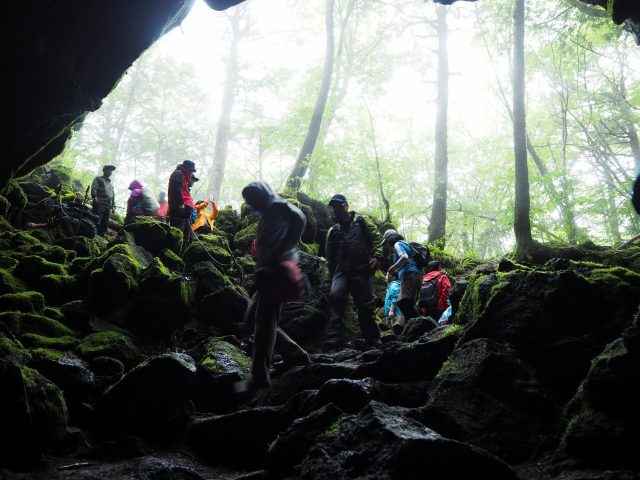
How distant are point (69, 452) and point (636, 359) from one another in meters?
5.68

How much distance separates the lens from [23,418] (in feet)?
13.1

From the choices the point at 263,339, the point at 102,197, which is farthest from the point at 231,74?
the point at 263,339

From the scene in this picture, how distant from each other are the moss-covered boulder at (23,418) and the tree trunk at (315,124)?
43.4 ft

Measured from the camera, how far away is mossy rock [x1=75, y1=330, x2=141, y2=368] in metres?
6.53

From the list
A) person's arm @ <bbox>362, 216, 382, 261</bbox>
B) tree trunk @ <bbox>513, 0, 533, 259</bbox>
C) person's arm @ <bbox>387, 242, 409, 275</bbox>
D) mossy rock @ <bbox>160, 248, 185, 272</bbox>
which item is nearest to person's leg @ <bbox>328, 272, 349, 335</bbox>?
person's arm @ <bbox>362, 216, 382, 261</bbox>

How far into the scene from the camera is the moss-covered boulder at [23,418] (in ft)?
12.8

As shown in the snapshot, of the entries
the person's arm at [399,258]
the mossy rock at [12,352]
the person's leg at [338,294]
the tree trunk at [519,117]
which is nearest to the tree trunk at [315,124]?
the tree trunk at [519,117]

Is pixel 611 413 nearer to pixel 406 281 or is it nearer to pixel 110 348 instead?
pixel 406 281

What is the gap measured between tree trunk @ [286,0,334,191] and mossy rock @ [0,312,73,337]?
11.0 metres

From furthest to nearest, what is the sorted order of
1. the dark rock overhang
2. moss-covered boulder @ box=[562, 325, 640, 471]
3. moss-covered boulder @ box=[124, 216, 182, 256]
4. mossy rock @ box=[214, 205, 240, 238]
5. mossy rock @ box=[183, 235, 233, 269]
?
mossy rock @ box=[214, 205, 240, 238]
mossy rock @ box=[183, 235, 233, 269]
moss-covered boulder @ box=[124, 216, 182, 256]
the dark rock overhang
moss-covered boulder @ box=[562, 325, 640, 471]

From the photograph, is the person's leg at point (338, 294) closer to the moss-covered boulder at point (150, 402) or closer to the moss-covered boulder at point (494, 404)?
the moss-covered boulder at point (150, 402)

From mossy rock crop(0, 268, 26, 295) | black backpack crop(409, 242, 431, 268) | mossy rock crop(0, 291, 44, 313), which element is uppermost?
black backpack crop(409, 242, 431, 268)

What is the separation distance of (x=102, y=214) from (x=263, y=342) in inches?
414

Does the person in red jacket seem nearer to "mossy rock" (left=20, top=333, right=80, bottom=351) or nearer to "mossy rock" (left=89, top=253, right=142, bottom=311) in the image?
"mossy rock" (left=89, top=253, right=142, bottom=311)
